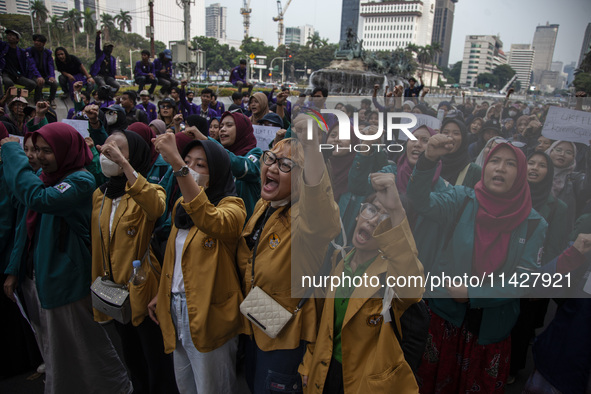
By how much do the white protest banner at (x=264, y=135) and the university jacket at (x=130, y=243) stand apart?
6.99ft

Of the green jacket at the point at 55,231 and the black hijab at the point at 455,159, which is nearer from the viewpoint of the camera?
the black hijab at the point at 455,159

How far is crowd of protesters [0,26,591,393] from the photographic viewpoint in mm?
1634

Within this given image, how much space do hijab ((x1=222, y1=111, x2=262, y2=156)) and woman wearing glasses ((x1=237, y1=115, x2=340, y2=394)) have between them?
1629 mm

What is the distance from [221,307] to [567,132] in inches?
78.1

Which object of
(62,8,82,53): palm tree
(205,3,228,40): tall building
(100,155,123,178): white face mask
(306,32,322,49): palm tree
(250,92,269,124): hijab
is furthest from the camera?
(205,3,228,40): tall building

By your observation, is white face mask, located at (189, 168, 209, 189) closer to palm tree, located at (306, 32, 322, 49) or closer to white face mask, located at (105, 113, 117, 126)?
white face mask, located at (105, 113, 117, 126)

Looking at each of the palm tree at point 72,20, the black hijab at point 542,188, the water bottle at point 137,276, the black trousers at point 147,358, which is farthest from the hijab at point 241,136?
the palm tree at point 72,20

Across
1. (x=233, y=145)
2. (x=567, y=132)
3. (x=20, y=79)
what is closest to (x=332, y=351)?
(x=567, y=132)

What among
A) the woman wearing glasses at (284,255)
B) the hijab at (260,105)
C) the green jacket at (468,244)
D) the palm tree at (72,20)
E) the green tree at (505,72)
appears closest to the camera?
the woman wearing glasses at (284,255)

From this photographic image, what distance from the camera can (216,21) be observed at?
5738 inches

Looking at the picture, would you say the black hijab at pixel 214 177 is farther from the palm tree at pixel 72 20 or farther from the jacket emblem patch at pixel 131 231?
the palm tree at pixel 72 20

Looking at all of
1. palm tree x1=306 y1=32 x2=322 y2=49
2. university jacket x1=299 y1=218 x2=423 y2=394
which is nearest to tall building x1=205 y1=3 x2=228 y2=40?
palm tree x1=306 y1=32 x2=322 y2=49

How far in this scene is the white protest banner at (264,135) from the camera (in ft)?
14.0

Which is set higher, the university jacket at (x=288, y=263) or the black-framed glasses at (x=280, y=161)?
the black-framed glasses at (x=280, y=161)
